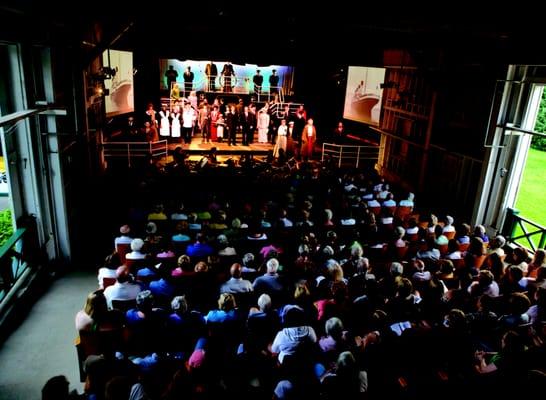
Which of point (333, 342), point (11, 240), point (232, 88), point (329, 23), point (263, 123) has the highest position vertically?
point (329, 23)

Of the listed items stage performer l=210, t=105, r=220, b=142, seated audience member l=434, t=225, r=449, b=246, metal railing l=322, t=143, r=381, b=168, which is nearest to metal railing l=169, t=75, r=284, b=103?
stage performer l=210, t=105, r=220, b=142

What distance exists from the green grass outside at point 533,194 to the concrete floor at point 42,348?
351 inches

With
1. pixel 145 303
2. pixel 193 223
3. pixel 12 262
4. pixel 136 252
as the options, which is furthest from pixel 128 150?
pixel 145 303

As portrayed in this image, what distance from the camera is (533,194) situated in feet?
48.9

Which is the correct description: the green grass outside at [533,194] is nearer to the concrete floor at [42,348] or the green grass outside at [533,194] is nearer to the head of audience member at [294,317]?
the head of audience member at [294,317]

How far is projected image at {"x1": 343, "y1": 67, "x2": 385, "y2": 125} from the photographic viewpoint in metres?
14.0

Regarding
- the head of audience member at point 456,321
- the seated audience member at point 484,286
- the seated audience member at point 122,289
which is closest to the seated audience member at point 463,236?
the seated audience member at point 484,286

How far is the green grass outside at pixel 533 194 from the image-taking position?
12.2m

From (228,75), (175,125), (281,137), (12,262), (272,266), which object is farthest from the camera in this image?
(228,75)

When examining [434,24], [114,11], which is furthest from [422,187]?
[114,11]

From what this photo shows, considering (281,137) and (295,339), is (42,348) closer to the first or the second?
(295,339)

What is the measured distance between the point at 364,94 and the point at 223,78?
23.6 ft

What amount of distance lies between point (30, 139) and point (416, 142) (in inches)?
365

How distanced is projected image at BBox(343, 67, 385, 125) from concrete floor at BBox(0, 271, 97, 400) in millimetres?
11056
